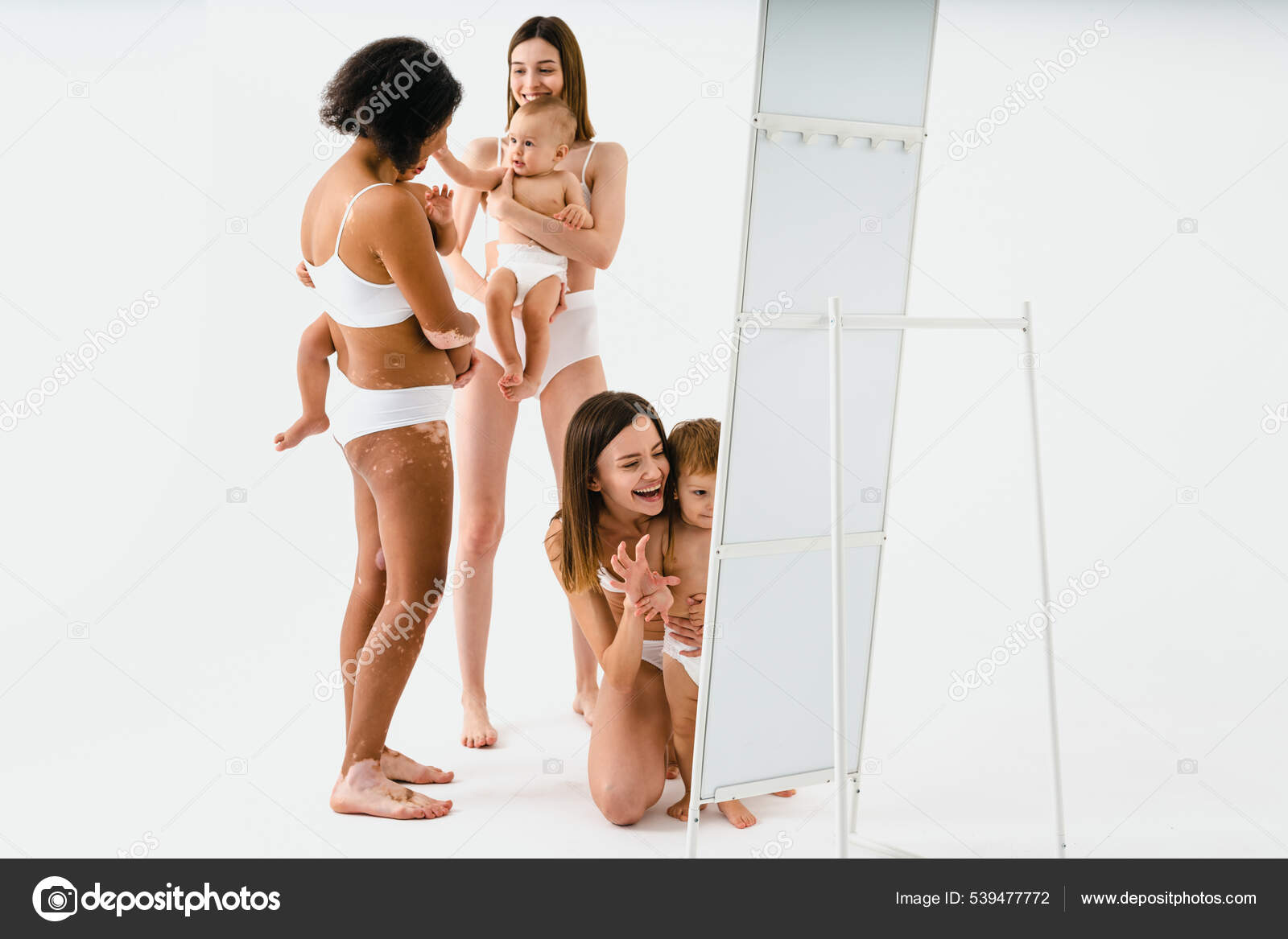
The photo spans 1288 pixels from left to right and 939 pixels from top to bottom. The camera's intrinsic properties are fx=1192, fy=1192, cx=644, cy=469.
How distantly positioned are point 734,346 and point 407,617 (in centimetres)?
127

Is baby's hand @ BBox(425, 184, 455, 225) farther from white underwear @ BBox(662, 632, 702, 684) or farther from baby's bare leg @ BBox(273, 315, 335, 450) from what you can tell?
white underwear @ BBox(662, 632, 702, 684)

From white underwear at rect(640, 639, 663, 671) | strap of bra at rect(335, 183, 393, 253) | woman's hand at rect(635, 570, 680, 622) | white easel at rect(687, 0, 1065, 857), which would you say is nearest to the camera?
white easel at rect(687, 0, 1065, 857)

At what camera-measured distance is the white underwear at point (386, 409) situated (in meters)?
3.29

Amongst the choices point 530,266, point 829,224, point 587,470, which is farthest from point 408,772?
point 829,224

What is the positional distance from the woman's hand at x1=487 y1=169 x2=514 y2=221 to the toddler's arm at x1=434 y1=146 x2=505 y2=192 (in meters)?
0.02

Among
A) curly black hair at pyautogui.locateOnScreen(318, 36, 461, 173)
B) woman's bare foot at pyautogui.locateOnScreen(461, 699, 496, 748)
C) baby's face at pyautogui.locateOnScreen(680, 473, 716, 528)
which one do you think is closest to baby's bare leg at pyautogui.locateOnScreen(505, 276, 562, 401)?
curly black hair at pyautogui.locateOnScreen(318, 36, 461, 173)

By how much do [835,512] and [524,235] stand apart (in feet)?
5.14

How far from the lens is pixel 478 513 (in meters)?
3.96

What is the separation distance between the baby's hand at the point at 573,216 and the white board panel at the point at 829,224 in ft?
3.50

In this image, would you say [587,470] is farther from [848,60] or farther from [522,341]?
[848,60]

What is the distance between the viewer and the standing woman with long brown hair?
3650 mm
